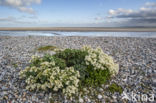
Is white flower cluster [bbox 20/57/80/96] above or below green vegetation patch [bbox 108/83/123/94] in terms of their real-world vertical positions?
above

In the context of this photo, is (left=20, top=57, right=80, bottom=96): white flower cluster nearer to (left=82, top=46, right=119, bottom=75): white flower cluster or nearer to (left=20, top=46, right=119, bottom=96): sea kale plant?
(left=20, top=46, right=119, bottom=96): sea kale plant

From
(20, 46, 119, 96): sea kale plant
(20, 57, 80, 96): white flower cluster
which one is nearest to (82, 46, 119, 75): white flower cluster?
(20, 46, 119, 96): sea kale plant

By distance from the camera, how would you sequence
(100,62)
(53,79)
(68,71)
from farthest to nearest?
(100,62) → (68,71) → (53,79)

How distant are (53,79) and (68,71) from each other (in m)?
0.64

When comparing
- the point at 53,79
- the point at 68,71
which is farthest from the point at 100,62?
the point at 53,79

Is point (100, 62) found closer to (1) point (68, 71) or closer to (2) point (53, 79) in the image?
(1) point (68, 71)

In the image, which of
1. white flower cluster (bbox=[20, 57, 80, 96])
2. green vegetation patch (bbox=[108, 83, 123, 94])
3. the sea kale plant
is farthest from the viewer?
Answer: green vegetation patch (bbox=[108, 83, 123, 94])

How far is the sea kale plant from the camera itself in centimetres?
430

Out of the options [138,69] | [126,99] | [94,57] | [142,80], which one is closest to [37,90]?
[94,57]

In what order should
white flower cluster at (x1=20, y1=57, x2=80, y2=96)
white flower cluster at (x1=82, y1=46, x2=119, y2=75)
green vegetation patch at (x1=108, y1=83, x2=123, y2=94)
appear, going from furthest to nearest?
1. white flower cluster at (x1=82, y1=46, x2=119, y2=75)
2. green vegetation patch at (x1=108, y1=83, x2=123, y2=94)
3. white flower cluster at (x1=20, y1=57, x2=80, y2=96)

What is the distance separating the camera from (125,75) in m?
5.85

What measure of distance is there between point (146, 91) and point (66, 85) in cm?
300

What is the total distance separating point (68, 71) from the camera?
15.2 feet

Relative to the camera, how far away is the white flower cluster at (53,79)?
13.7 feet
